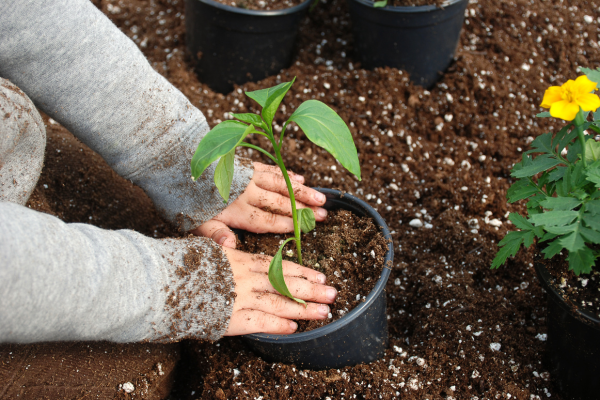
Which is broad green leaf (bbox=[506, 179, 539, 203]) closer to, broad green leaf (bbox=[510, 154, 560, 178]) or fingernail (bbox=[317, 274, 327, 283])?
broad green leaf (bbox=[510, 154, 560, 178])

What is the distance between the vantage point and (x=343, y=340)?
Result: 1024 millimetres

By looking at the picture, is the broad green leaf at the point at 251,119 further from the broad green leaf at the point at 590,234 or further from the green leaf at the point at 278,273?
the broad green leaf at the point at 590,234

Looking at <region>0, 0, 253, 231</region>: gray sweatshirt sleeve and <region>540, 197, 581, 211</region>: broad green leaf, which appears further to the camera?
<region>0, 0, 253, 231</region>: gray sweatshirt sleeve

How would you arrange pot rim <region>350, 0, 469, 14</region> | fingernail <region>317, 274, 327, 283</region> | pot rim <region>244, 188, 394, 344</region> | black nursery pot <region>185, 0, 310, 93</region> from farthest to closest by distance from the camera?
black nursery pot <region>185, 0, 310, 93</region>, pot rim <region>350, 0, 469, 14</region>, fingernail <region>317, 274, 327, 283</region>, pot rim <region>244, 188, 394, 344</region>

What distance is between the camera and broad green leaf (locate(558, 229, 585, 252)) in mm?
769

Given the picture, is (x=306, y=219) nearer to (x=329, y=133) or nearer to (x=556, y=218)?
(x=329, y=133)

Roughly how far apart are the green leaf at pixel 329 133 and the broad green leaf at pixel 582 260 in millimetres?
431

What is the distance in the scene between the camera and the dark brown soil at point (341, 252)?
3.47 ft

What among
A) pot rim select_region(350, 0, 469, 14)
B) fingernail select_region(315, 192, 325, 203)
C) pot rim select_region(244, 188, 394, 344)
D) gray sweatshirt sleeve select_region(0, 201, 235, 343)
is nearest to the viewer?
gray sweatshirt sleeve select_region(0, 201, 235, 343)

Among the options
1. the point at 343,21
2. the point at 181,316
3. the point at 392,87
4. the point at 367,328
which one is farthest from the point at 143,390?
the point at 343,21

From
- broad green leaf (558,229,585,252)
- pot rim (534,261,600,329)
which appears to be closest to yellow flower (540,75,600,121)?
broad green leaf (558,229,585,252)

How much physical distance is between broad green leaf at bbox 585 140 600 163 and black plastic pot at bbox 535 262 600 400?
256 mm

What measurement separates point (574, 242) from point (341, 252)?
53 cm

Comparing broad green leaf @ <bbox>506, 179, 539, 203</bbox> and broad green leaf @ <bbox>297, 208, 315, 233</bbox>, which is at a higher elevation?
broad green leaf @ <bbox>506, 179, 539, 203</bbox>
